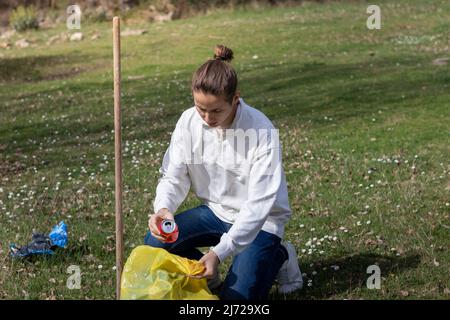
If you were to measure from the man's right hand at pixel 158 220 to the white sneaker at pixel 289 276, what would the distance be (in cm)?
80

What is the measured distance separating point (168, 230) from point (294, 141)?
509 centimetres

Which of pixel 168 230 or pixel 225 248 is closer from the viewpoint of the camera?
pixel 225 248

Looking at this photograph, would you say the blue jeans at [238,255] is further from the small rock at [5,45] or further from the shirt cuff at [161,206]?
the small rock at [5,45]

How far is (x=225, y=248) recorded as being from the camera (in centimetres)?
461

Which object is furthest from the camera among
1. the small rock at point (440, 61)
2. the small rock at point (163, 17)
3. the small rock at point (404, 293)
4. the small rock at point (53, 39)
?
the small rock at point (163, 17)

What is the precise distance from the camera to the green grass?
5.84 meters

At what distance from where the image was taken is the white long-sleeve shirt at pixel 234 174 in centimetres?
474

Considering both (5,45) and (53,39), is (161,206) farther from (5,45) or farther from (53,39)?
(5,45)

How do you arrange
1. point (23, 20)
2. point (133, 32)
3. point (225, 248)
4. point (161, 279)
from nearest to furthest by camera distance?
point (161, 279) < point (225, 248) < point (133, 32) < point (23, 20)

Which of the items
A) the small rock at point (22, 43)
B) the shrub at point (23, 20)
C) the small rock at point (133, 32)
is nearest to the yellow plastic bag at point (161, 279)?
the small rock at point (133, 32)

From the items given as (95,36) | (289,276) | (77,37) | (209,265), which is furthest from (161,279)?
(77,37)

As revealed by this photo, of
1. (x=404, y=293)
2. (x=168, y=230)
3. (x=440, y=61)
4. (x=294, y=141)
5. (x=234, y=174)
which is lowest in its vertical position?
(x=440, y=61)
